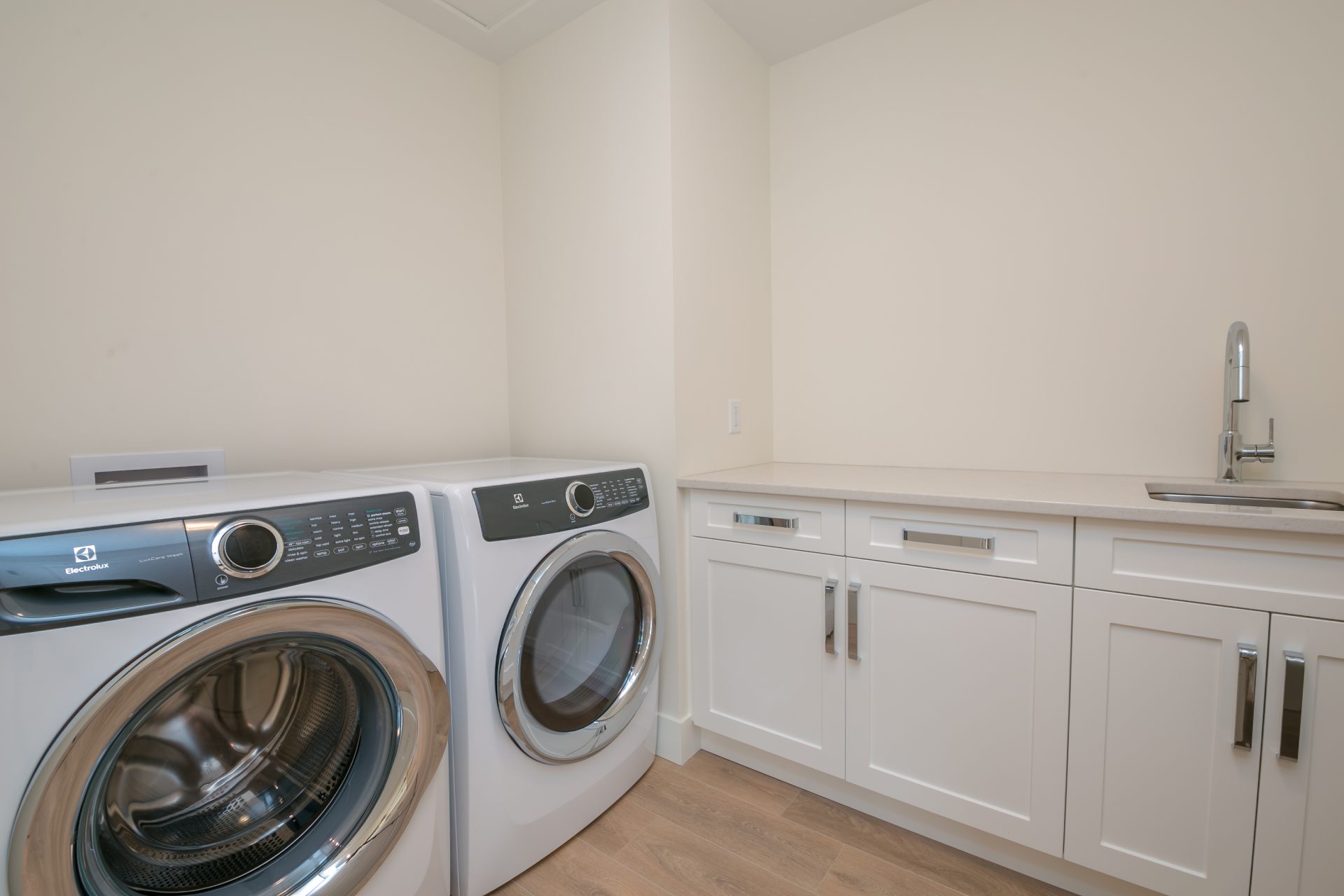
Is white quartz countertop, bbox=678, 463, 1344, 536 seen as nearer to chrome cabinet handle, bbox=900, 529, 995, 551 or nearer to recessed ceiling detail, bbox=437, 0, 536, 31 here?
chrome cabinet handle, bbox=900, 529, 995, 551

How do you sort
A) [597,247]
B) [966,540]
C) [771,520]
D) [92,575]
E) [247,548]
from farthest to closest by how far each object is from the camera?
1. [597,247]
2. [771,520]
3. [966,540]
4. [247,548]
5. [92,575]

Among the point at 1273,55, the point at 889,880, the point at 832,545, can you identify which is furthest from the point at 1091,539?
the point at 1273,55

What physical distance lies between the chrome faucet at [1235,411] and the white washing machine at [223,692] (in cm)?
187

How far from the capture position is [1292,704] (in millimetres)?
1062

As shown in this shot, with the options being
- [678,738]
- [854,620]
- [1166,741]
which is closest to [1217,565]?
[1166,741]

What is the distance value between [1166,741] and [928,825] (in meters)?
0.60

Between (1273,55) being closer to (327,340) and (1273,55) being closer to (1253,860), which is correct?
(1253,860)

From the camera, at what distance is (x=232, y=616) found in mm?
886

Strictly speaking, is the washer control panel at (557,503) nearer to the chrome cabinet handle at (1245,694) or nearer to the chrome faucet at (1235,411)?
the chrome cabinet handle at (1245,694)

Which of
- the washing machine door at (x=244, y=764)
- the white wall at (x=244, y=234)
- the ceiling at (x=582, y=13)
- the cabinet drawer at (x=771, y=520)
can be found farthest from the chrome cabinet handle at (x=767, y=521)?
the ceiling at (x=582, y=13)

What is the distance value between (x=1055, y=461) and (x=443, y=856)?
1.90 m

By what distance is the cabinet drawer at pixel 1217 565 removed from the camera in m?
1.04

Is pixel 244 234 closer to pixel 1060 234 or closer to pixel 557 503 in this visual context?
pixel 557 503

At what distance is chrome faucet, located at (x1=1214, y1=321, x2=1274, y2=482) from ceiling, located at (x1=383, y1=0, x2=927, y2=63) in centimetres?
140
